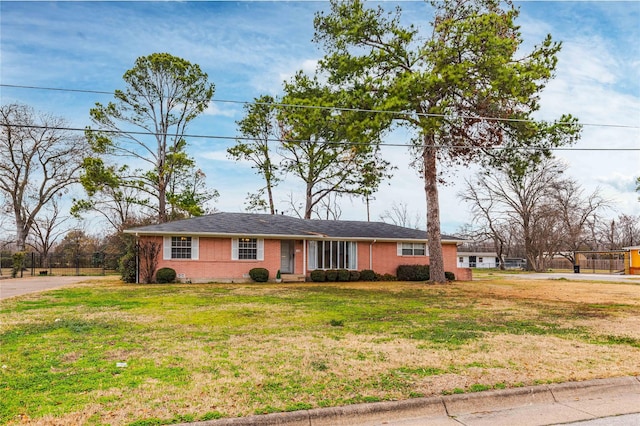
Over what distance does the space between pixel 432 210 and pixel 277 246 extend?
27.8 ft

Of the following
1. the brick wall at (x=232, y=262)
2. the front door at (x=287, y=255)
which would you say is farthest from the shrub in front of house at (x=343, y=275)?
the front door at (x=287, y=255)

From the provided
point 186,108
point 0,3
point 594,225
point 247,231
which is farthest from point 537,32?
point 594,225

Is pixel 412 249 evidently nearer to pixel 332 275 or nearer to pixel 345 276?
pixel 345 276

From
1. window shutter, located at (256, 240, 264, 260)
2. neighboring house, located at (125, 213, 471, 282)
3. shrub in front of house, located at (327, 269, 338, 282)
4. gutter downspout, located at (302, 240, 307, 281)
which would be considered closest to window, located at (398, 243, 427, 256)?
neighboring house, located at (125, 213, 471, 282)

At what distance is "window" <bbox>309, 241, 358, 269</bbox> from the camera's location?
85.6ft

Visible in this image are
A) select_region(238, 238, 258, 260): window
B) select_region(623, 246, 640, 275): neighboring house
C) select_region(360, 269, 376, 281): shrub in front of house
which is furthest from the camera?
select_region(623, 246, 640, 275): neighboring house

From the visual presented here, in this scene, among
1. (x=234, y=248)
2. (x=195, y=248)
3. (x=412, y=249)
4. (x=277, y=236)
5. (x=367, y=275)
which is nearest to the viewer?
Answer: (x=195, y=248)

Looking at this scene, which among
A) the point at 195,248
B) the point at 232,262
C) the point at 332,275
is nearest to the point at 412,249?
the point at 332,275

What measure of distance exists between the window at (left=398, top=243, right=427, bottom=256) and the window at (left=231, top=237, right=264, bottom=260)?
8813mm

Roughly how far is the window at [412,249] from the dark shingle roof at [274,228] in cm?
54

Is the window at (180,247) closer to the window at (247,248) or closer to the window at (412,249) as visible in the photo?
the window at (247,248)

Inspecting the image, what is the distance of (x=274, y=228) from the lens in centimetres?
2547

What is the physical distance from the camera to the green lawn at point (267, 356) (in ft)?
15.3

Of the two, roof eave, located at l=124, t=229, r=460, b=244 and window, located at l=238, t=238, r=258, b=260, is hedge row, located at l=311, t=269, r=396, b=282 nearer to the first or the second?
roof eave, located at l=124, t=229, r=460, b=244
